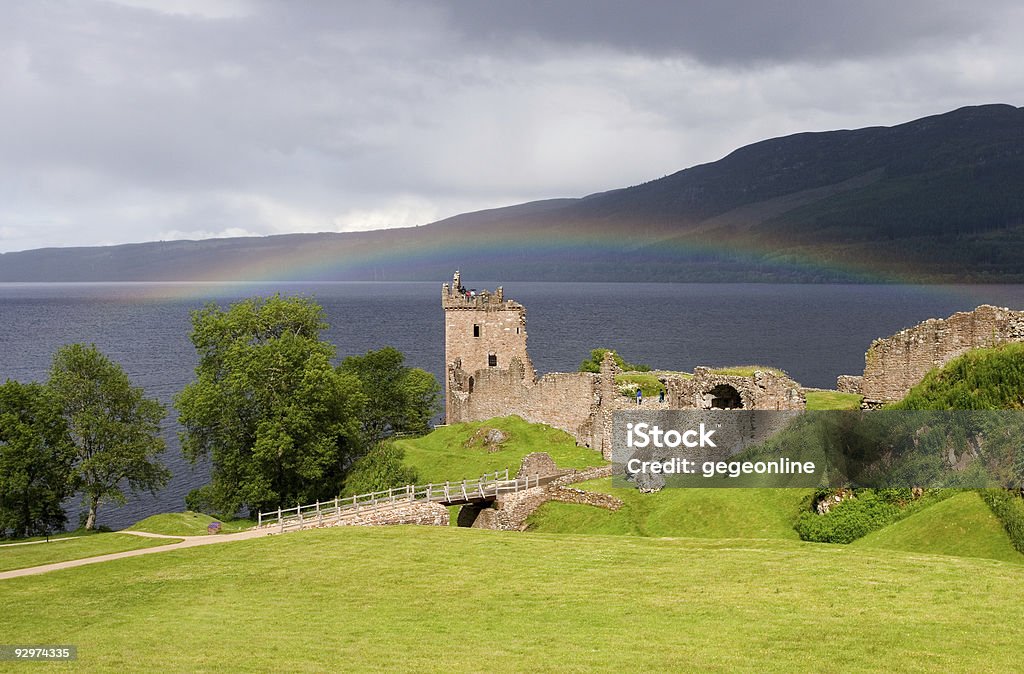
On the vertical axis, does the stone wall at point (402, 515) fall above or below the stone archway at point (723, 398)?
below

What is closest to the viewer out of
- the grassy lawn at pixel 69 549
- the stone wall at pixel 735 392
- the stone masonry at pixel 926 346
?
the grassy lawn at pixel 69 549

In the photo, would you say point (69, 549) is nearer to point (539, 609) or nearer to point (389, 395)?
point (539, 609)

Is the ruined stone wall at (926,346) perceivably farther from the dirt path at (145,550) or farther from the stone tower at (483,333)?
the stone tower at (483,333)

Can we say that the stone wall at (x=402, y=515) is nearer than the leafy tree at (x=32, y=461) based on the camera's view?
Yes

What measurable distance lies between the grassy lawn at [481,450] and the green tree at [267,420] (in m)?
5.23

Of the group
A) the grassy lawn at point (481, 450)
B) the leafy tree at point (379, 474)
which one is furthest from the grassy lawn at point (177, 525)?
the grassy lawn at point (481, 450)

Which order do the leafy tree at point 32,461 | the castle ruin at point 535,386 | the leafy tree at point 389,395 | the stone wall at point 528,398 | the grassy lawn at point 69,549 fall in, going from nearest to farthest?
the grassy lawn at point 69,549
the castle ruin at point 535,386
the leafy tree at point 32,461
the stone wall at point 528,398
the leafy tree at point 389,395

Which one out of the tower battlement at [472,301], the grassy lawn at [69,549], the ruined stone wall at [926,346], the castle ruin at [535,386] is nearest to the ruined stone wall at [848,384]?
the castle ruin at [535,386]

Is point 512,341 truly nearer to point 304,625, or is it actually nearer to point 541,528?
point 541,528

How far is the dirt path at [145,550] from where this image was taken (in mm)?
25750

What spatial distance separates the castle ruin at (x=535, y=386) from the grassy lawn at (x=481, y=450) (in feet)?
3.78

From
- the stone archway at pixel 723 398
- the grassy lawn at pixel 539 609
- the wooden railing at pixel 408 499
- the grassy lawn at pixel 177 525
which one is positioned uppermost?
the stone archway at pixel 723 398

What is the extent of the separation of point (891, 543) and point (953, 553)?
1.59 metres

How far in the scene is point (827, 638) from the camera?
15.2 m
